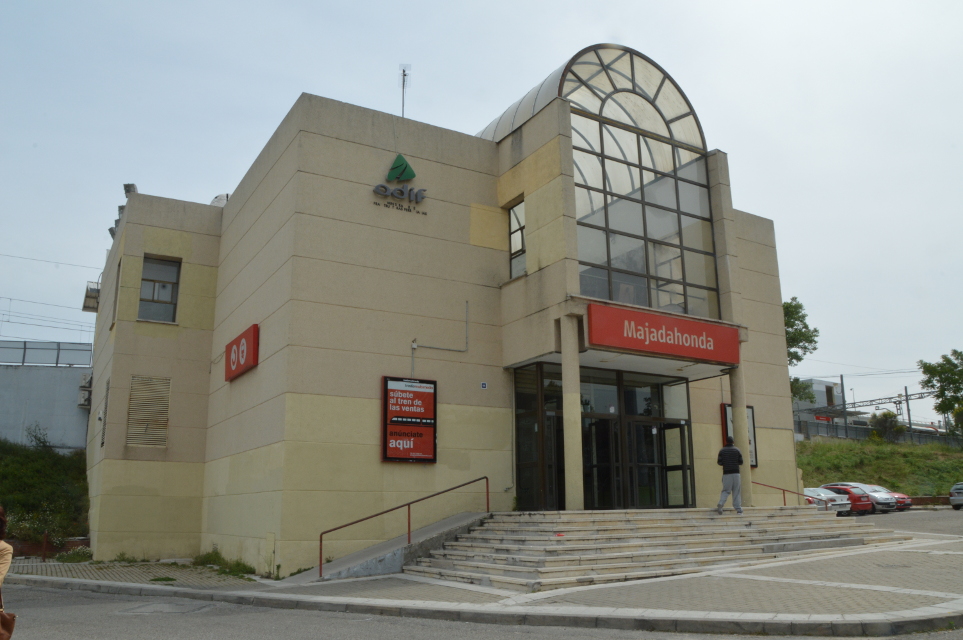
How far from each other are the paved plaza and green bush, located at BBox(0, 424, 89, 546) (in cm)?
496

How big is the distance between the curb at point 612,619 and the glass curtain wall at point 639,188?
9268 mm

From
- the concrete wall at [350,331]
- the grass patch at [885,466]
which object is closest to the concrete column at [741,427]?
the concrete wall at [350,331]

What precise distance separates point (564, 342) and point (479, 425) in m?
3.07

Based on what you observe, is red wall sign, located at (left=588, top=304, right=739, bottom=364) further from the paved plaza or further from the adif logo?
the paved plaza

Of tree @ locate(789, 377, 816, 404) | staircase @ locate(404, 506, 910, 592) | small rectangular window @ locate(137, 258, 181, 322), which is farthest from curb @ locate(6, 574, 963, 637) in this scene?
tree @ locate(789, 377, 816, 404)

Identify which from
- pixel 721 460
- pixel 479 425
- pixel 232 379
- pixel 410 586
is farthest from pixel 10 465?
pixel 721 460

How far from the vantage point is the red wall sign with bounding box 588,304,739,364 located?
55.8 ft

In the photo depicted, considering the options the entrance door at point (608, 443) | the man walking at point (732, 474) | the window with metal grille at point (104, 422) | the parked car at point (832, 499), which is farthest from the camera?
the parked car at point (832, 499)

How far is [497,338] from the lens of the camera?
19.1 meters

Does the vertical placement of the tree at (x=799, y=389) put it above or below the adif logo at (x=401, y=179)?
below

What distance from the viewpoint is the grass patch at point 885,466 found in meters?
39.7

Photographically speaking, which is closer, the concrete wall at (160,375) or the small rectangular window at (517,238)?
the small rectangular window at (517,238)

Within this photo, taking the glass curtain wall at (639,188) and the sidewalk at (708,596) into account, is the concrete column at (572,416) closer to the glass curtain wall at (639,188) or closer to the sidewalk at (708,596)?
the glass curtain wall at (639,188)

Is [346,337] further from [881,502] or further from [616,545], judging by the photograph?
[881,502]
